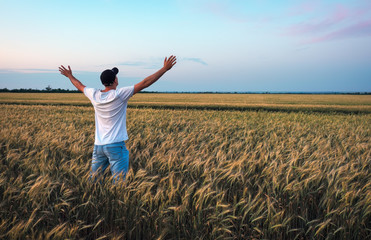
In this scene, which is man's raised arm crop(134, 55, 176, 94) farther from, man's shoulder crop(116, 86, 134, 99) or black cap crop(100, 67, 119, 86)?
black cap crop(100, 67, 119, 86)

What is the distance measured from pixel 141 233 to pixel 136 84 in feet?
5.63

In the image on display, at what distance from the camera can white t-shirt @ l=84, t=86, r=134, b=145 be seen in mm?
2988

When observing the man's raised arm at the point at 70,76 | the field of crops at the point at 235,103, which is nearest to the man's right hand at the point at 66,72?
the man's raised arm at the point at 70,76

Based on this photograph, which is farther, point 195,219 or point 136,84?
point 136,84

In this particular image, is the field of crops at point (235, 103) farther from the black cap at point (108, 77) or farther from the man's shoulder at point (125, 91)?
the man's shoulder at point (125, 91)

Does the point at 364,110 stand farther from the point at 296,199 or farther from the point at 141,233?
the point at 141,233

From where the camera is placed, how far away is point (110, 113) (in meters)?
3.11

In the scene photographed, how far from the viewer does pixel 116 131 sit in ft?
10.2

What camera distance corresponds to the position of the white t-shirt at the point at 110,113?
299 centimetres

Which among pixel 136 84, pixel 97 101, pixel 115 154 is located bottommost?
pixel 115 154

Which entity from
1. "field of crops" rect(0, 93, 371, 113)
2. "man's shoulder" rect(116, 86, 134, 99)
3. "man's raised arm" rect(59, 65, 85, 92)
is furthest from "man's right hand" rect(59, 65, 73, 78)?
"field of crops" rect(0, 93, 371, 113)

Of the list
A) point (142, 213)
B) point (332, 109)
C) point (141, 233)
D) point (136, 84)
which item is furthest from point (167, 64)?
point (332, 109)

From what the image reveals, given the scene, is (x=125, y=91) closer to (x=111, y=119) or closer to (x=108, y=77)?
(x=108, y=77)

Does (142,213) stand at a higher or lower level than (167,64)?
lower
